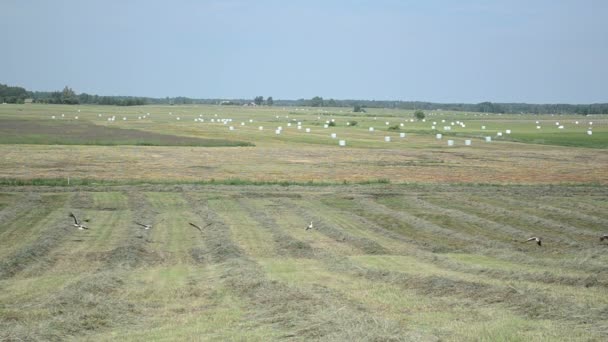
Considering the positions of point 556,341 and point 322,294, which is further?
point 322,294

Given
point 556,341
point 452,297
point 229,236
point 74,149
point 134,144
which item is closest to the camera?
point 556,341

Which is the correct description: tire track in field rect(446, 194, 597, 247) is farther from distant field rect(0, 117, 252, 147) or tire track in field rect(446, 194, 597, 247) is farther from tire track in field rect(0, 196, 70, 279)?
distant field rect(0, 117, 252, 147)

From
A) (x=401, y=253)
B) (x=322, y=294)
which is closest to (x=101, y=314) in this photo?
(x=322, y=294)

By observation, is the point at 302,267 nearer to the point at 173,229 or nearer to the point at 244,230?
the point at 244,230

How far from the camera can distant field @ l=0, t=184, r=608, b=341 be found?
13242 millimetres

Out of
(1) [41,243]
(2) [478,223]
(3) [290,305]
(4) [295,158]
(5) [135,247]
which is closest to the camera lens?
(3) [290,305]

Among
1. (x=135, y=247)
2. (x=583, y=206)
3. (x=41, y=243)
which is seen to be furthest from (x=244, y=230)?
(x=583, y=206)

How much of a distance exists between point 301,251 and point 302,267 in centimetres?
249

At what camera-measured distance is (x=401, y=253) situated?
72.4ft

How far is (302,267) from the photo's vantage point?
19.6 metres

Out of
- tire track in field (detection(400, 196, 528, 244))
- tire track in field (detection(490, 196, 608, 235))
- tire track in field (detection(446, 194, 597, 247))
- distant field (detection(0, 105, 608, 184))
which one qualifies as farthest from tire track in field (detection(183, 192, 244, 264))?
distant field (detection(0, 105, 608, 184))

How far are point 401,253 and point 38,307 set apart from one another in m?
10.6

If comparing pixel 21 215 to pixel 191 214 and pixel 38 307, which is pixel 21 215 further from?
pixel 38 307

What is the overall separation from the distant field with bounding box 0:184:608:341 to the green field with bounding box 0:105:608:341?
69mm
